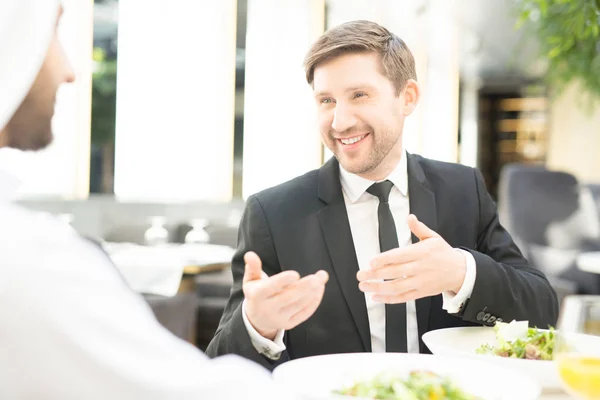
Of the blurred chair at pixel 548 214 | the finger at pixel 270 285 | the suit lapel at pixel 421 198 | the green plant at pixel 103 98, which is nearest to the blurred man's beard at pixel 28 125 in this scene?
the finger at pixel 270 285

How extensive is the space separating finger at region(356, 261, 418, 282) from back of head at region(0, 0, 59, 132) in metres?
0.59

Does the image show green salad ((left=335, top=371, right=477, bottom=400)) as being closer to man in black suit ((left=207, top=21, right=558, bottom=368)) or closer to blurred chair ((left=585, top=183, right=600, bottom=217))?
man in black suit ((left=207, top=21, right=558, bottom=368))

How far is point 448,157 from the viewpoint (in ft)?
49.9

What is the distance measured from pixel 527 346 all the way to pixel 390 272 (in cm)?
28

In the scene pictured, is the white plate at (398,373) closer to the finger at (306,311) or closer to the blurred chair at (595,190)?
the finger at (306,311)

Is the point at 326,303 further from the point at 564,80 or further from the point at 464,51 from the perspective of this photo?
the point at 464,51

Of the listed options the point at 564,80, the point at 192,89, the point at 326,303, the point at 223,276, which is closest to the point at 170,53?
the point at 192,89

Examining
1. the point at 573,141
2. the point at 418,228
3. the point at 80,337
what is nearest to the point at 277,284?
the point at 418,228

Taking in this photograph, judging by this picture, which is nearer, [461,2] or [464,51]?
[461,2]

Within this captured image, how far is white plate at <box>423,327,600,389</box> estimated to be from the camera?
115 centimetres

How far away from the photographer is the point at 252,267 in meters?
1.18

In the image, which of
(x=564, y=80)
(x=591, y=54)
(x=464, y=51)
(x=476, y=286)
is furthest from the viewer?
(x=464, y=51)

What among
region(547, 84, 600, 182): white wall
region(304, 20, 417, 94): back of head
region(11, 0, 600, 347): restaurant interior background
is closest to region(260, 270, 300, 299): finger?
region(304, 20, 417, 94): back of head

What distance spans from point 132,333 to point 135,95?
6521 mm
